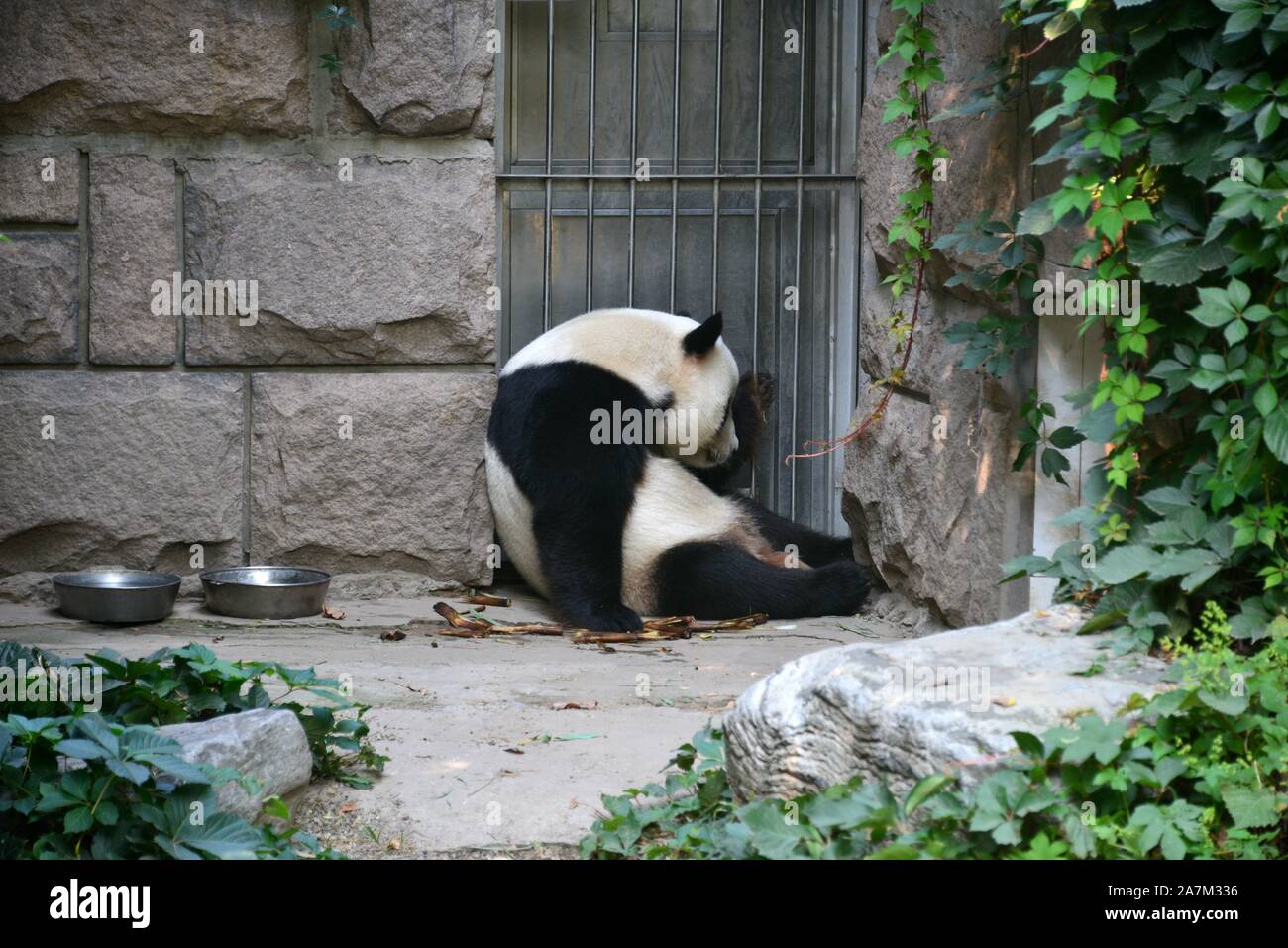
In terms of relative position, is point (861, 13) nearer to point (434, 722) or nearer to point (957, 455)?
point (957, 455)

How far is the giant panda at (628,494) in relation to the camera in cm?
555

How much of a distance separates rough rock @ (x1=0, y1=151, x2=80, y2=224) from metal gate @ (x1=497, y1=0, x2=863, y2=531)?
1.78 metres

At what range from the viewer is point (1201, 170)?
3244 millimetres

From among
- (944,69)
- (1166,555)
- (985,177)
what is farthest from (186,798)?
(944,69)

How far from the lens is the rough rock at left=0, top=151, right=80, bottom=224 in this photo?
5.44 m

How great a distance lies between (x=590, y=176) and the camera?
620 centimetres

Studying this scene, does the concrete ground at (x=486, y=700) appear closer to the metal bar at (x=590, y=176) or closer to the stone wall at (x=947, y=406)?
the stone wall at (x=947, y=406)

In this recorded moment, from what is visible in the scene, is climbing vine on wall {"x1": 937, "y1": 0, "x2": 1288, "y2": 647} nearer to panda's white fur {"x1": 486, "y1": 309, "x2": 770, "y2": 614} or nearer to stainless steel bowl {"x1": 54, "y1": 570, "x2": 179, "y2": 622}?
panda's white fur {"x1": 486, "y1": 309, "x2": 770, "y2": 614}

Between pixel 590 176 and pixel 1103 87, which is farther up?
pixel 590 176

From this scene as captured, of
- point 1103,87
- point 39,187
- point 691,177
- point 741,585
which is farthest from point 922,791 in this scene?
point 39,187

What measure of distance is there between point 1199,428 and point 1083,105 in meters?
0.94

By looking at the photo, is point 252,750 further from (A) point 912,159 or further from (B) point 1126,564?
(A) point 912,159

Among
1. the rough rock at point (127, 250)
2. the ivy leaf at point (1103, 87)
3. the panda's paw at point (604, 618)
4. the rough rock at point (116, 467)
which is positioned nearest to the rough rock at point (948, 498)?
the panda's paw at point (604, 618)

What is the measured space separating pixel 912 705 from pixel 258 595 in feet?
10.4
